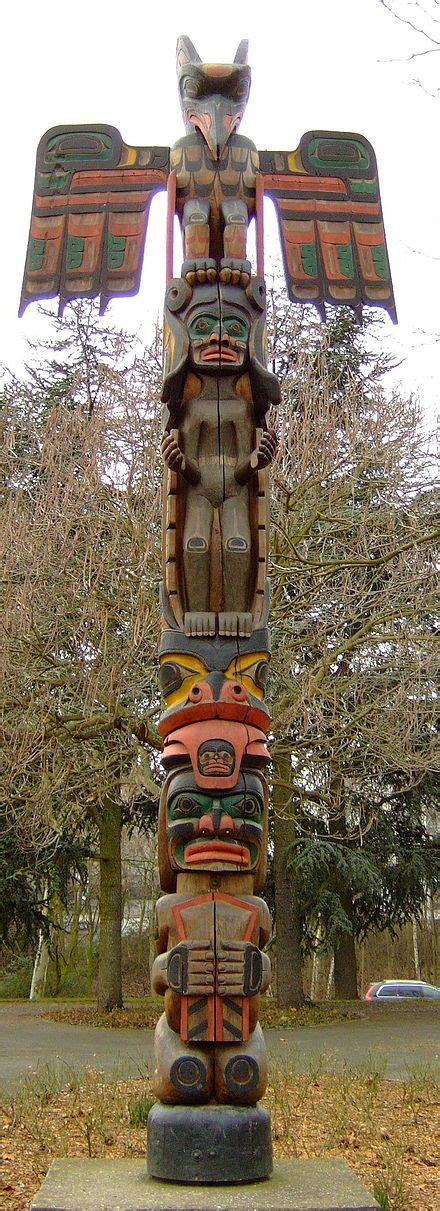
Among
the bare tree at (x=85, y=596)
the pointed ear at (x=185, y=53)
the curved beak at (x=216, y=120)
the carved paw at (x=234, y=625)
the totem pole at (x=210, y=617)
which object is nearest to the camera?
the totem pole at (x=210, y=617)

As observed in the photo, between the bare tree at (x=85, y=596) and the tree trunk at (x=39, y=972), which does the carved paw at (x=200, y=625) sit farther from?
the tree trunk at (x=39, y=972)

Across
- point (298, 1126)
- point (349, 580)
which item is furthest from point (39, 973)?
point (298, 1126)

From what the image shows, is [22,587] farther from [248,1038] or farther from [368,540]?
[248,1038]

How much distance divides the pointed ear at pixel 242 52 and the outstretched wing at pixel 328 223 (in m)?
1.22

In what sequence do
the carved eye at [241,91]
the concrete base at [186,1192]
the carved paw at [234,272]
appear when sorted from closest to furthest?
1. the concrete base at [186,1192]
2. the carved paw at [234,272]
3. the carved eye at [241,91]

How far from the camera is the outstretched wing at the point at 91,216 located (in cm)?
858

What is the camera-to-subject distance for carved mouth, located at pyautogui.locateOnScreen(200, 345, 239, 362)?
6309mm

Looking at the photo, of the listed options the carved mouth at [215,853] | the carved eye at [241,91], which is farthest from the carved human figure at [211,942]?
the carved eye at [241,91]

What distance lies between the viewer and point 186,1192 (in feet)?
15.7

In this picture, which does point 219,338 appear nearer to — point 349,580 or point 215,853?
point 215,853

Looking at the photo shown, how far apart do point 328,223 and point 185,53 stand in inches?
73.5

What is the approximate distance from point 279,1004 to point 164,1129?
13847 mm

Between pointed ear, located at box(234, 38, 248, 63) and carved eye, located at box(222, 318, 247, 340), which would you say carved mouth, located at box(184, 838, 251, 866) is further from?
pointed ear, located at box(234, 38, 248, 63)

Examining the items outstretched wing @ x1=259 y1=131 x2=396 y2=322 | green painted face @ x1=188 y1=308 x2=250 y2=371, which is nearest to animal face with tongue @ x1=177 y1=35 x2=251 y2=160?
outstretched wing @ x1=259 y1=131 x2=396 y2=322
